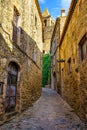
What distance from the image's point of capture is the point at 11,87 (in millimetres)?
7328

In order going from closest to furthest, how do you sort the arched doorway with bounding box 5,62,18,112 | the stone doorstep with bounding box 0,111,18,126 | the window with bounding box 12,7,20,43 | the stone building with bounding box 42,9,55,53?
the stone doorstep with bounding box 0,111,18,126 → the arched doorway with bounding box 5,62,18,112 → the window with bounding box 12,7,20,43 → the stone building with bounding box 42,9,55,53

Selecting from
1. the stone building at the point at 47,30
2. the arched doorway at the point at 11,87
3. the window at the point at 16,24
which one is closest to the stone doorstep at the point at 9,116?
the arched doorway at the point at 11,87

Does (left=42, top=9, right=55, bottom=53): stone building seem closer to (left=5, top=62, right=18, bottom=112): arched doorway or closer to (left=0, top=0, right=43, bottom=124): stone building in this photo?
(left=0, top=0, right=43, bottom=124): stone building

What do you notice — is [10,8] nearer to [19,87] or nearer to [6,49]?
[6,49]

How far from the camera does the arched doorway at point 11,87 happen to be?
7004mm

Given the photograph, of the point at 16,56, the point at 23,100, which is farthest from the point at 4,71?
the point at 23,100

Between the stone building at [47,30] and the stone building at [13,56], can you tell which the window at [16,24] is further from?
the stone building at [47,30]

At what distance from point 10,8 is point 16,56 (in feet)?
7.27

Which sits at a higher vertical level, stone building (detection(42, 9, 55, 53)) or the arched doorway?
stone building (detection(42, 9, 55, 53))

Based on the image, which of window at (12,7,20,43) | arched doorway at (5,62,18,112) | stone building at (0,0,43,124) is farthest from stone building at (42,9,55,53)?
arched doorway at (5,62,18,112)

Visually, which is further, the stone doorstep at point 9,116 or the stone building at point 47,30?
the stone building at point 47,30

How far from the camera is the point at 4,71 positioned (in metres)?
6.25

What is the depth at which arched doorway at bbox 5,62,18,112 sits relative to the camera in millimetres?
7004

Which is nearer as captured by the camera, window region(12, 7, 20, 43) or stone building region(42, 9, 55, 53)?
window region(12, 7, 20, 43)
